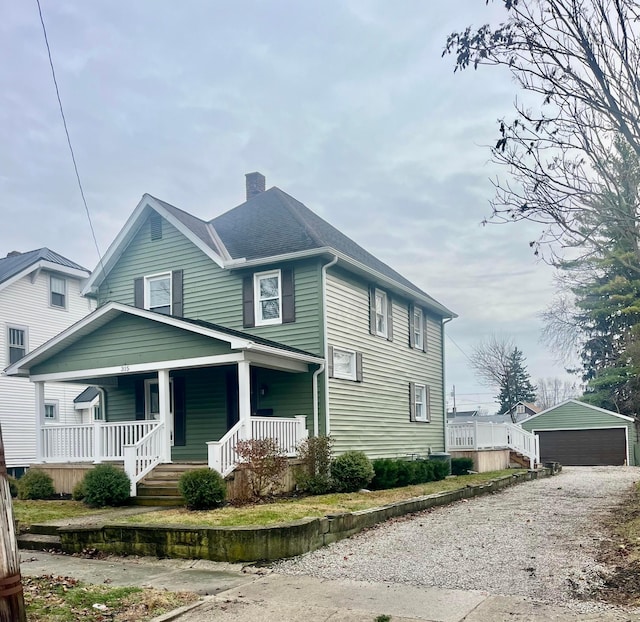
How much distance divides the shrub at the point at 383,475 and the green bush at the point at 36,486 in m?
7.19

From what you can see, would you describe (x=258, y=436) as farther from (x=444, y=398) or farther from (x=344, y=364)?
(x=444, y=398)

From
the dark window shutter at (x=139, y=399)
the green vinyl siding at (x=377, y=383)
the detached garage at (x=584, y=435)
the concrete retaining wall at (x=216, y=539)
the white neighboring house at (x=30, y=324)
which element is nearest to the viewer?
the concrete retaining wall at (x=216, y=539)

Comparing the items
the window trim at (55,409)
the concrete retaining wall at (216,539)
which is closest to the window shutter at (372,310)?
the concrete retaining wall at (216,539)

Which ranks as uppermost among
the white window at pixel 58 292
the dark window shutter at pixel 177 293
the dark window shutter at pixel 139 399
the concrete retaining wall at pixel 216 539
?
the white window at pixel 58 292

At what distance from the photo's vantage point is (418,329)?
72.2ft

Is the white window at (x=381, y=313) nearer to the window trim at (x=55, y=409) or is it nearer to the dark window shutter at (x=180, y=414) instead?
the dark window shutter at (x=180, y=414)

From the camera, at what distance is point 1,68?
28.5 feet

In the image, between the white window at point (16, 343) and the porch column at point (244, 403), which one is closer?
the porch column at point (244, 403)

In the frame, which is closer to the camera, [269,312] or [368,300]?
[269,312]

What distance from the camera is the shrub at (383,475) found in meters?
15.6

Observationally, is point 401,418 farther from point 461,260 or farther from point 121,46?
point 121,46

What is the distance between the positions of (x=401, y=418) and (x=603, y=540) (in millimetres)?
11218

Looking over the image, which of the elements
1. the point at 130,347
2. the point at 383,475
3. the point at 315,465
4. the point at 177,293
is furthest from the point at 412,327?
the point at 130,347

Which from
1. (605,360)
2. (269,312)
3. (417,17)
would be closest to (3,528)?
(417,17)
